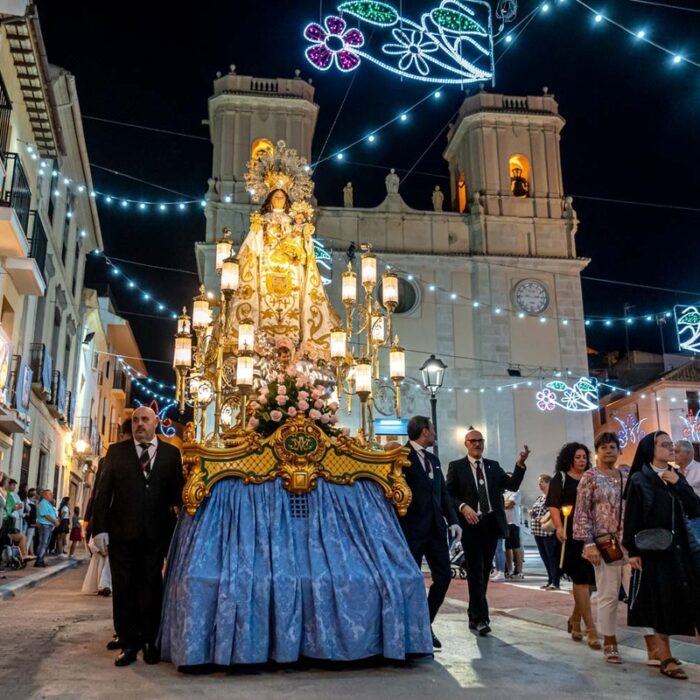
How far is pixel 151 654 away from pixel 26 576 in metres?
7.88

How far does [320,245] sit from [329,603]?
74.8 feet

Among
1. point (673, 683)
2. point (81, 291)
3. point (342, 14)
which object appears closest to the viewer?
point (673, 683)

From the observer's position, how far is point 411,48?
14180 millimetres

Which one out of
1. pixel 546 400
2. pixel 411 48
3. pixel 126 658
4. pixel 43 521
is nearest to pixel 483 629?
pixel 126 658

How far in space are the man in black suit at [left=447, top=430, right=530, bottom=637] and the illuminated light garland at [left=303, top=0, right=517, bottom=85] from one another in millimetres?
9106

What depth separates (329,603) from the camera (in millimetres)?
4398

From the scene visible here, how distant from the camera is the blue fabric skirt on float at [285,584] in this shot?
426cm

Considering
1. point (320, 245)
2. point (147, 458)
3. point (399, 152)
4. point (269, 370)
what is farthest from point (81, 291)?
point (147, 458)

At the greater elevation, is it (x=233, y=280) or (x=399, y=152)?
(x=399, y=152)

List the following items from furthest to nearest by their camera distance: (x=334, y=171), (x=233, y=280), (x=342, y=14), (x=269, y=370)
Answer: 1. (x=334, y=171)
2. (x=342, y=14)
3. (x=269, y=370)
4. (x=233, y=280)

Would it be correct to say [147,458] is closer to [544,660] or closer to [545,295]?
[544,660]

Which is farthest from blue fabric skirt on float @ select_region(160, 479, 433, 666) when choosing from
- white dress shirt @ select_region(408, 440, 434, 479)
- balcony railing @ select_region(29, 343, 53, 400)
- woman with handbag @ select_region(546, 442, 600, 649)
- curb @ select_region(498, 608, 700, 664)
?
balcony railing @ select_region(29, 343, 53, 400)

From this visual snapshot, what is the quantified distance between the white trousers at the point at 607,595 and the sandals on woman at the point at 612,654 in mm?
76

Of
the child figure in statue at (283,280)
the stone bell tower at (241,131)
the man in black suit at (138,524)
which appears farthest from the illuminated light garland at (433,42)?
the stone bell tower at (241,131)
